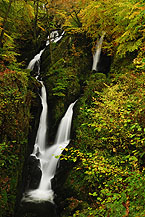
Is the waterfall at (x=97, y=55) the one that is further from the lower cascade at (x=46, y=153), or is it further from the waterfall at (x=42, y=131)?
the waterfall at (x=42, y=131)

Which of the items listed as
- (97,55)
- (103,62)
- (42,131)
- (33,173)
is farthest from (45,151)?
(97,55)

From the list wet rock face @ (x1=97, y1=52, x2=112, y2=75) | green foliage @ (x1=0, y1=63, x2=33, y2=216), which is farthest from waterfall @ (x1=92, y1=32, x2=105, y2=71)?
green foliage @ (x1=0, y1=63, x2=33, y2=216)

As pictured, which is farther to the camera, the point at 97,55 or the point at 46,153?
the point at 97,55

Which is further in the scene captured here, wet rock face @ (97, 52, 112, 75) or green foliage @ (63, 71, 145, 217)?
wet rock face @ (97, 52, 112, 75)

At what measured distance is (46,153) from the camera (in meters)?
9.12

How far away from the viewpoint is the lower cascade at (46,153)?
752 cm

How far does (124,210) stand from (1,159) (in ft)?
14.0

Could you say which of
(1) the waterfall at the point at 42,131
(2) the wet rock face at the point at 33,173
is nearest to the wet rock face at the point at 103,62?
(1) the waterfall at the point at 42,131

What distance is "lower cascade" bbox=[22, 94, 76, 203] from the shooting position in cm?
752

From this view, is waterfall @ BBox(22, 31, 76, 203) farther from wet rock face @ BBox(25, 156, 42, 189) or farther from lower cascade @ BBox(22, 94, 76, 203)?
wet rock face @ BBox(25, 156, 42, 189)

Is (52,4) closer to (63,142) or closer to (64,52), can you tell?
(64,52)

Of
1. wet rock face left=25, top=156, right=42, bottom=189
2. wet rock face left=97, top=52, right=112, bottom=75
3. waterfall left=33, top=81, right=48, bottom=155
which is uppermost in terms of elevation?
wet rock face left=97, top=52, right=112, bottom=75

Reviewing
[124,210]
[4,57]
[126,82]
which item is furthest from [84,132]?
[4,57]

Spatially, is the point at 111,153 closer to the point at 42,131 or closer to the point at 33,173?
the point at 33,173
